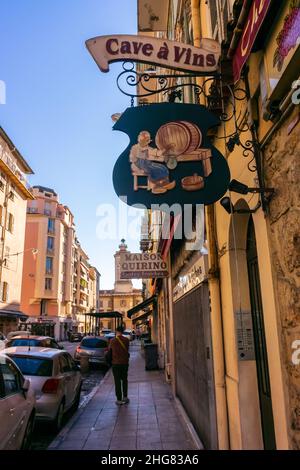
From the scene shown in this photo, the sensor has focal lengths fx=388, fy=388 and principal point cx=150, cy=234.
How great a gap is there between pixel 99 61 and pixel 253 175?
205cm

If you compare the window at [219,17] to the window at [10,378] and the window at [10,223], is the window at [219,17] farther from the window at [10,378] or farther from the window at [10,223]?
the window at [10,223]

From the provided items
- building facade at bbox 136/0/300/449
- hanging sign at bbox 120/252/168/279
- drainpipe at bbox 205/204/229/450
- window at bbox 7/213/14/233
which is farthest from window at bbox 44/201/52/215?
drainpipe at bbox 205/204/229/450

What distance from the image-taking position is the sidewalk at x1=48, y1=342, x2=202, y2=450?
21.5 feet

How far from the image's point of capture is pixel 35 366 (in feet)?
26.7

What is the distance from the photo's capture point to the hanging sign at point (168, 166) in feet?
12.5

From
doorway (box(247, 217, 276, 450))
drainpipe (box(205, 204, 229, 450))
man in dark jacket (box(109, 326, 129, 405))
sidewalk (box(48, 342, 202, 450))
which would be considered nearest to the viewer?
doorway (box(247, 217, 276, 450))

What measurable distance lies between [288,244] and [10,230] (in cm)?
3900

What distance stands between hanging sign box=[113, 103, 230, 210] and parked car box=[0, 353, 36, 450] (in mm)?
3257

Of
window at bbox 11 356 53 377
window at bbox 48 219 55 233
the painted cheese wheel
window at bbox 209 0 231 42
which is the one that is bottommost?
window at bbox 11 356 53 377

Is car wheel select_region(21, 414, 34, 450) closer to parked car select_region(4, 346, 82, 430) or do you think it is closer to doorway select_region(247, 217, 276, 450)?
parked car select_region(4, 346, 82, 430)

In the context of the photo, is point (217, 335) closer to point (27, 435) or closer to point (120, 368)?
point (27, 435)

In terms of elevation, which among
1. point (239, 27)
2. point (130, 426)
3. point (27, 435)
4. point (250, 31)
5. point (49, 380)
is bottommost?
point (130, 426)

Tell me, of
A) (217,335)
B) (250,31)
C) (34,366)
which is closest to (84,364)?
(34,366)

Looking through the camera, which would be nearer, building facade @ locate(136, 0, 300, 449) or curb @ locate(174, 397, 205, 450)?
Answer: building facade @ locate(136, 0, 300, 449)
